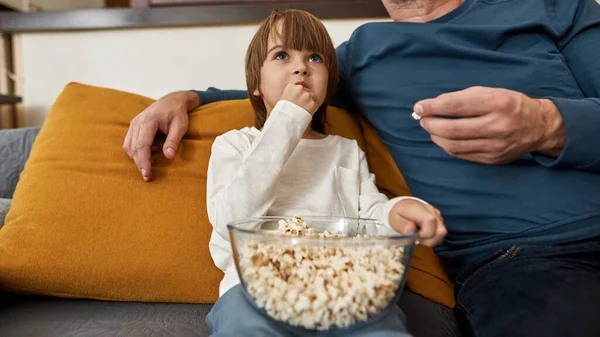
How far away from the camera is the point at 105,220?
3.06 feet

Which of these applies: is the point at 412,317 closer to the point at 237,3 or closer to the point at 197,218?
→ the point at 197,218

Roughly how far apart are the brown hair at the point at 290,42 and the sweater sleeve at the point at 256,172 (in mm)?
191

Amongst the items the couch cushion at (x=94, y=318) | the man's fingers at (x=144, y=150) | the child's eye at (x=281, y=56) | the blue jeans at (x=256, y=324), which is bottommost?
the couch cushion at (x=94, y=318)

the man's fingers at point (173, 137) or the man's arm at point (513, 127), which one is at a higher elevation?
the man's arm at point (513, 127)

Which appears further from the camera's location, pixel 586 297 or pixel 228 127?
pixel 228 127

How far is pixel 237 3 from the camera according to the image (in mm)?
1658

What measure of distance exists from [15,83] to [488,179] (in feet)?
5.65

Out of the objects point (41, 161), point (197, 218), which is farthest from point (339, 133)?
point (41, 161)

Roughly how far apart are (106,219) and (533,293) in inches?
32.1

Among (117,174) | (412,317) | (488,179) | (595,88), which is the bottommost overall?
(412,317)

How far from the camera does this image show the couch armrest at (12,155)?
4.03 feet

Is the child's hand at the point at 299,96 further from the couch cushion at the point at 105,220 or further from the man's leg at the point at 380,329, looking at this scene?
the man's leg at the point at 380,329

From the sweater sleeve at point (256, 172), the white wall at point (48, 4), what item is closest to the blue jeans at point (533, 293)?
the sweater sleeve at point (256, 172)

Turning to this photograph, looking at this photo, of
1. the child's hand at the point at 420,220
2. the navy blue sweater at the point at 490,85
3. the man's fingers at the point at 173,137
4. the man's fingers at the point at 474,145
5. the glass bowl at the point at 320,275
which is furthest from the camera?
the man's fingers at the point at 173,137
